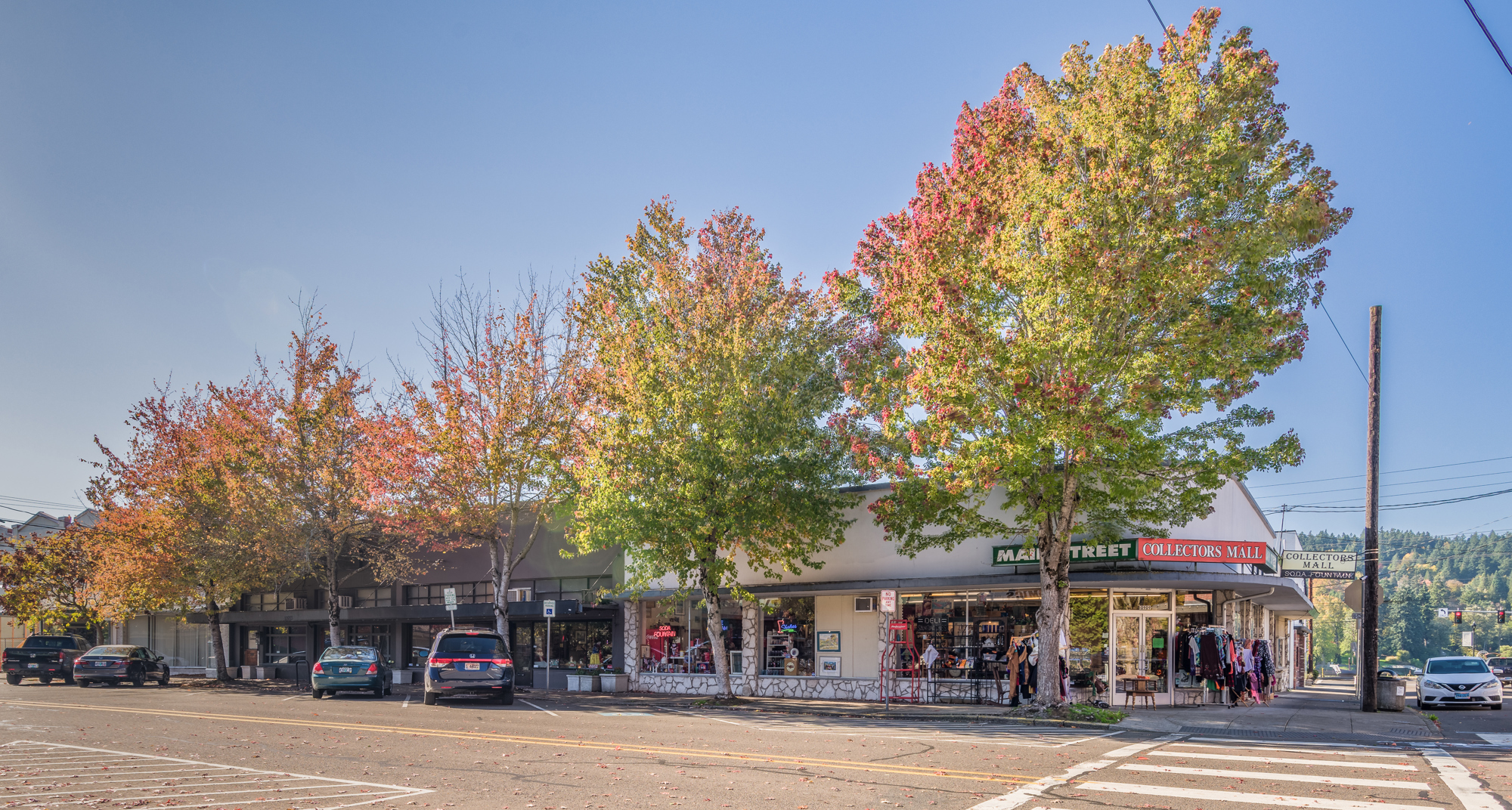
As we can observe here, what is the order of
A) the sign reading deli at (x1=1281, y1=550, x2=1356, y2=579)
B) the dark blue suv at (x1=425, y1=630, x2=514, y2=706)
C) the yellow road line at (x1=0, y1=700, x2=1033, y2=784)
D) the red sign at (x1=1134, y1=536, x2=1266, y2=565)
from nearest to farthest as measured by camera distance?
the yellow road line at (x1=0, y1=700, x2=1033, y2=784), the red sign at (x1=1134, y1=536, x2=1266, y2=565), the dark blue suv at (x1=425, y1=630, x2=514, y2=706), the sign reading deli at (x1=1281, y1=550, x2=1356, y2=579)

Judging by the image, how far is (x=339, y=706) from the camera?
23391mm

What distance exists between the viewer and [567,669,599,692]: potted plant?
102 ft

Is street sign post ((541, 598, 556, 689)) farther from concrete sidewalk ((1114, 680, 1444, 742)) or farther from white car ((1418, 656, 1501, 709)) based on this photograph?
white car ((1418, 656, 1501, 709))

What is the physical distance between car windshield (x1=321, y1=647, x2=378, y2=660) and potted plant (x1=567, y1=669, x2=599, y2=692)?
6.26 m

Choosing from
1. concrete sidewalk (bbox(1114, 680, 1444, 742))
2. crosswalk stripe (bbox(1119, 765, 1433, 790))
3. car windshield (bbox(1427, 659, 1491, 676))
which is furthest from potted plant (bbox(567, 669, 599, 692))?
car windshield (bbox(1427, 659, 1491, 676))

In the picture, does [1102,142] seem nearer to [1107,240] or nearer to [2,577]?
[1107,240]

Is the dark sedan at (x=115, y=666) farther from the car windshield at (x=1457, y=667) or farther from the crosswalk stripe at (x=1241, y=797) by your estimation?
the car windshield at (x=1457, y=667)

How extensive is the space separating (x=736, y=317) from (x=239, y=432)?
64.8ft

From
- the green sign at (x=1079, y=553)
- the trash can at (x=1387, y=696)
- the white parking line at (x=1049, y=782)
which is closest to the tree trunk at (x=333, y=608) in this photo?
the green sign at (x=1079, y=553)

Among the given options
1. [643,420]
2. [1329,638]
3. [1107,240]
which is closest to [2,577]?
[643,420]

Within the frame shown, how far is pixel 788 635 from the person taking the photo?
2872cm

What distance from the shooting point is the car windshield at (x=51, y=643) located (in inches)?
1543

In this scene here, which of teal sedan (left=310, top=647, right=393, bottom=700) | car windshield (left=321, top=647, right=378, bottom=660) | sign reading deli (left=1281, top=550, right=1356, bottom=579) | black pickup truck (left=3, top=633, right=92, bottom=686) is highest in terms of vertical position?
sign reading deli (left=1281, top=550, right=1356, bottom=579)

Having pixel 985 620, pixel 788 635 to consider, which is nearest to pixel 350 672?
pixel 788 635
